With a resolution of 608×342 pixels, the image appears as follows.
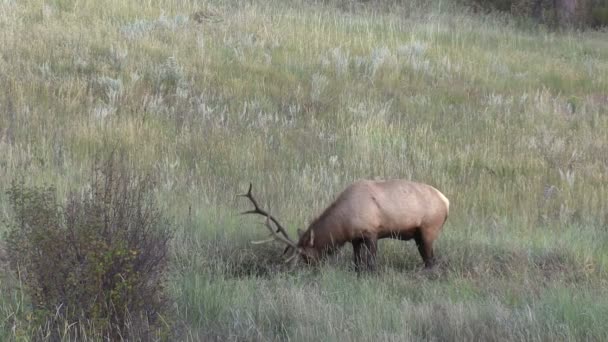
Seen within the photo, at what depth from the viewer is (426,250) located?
6.29 m

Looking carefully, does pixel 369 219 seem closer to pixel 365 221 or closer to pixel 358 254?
pixel 365 221

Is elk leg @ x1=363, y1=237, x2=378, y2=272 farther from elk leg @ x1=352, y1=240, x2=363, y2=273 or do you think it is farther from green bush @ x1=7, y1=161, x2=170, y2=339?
green bush @ x1=7, y1=161, x2=170, y2=339

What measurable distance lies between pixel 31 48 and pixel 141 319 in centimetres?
891

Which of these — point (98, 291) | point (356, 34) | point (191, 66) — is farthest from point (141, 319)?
point (356, 34)

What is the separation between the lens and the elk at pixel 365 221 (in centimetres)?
598

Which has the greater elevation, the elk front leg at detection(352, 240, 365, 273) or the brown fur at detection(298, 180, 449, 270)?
the brown fur at detection(298, 180, 449, 270)

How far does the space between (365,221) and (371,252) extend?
21 centimetres

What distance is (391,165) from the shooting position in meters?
9.12

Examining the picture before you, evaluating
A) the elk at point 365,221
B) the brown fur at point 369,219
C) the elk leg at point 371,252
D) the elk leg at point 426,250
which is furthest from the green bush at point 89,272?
the elk leg at point 426,250

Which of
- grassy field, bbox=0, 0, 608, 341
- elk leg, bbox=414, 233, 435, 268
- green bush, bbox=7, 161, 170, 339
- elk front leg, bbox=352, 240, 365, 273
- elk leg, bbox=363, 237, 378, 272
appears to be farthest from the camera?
elk leg, bbox=414, 233, 435, 268

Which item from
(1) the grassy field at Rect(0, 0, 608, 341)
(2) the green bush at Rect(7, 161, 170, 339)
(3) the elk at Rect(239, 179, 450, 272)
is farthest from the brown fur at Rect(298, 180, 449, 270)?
(2) the green bush at Rect(7, 161, 170, 339)

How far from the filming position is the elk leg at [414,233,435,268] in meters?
6.28

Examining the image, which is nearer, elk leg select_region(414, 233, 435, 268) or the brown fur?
the brown fur

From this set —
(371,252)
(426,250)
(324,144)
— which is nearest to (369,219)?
(371,252)
